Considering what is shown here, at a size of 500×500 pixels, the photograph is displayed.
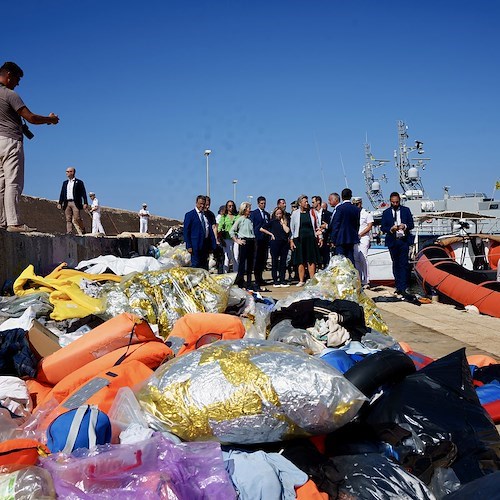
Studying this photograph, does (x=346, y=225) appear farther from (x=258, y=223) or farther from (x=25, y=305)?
(x=25, y=305)

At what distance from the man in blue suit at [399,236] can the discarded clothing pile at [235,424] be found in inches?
218

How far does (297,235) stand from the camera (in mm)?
9859

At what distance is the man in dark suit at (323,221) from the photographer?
10488mm

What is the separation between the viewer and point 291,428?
236 centimetres

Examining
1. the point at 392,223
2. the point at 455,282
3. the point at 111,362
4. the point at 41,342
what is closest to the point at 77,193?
the point at 392,223

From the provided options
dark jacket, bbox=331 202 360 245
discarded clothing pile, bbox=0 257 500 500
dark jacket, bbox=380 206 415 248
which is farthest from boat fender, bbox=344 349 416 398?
dark jacket, bbox=380 206 415 248

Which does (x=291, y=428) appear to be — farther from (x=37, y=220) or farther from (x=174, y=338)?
(x=37, y=220)

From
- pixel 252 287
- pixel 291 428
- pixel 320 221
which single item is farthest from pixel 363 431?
pixel 320 221

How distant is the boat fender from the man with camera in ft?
13.9

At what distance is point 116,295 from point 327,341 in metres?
1.87

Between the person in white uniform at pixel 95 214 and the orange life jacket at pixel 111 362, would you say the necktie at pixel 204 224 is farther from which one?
the person in white uniform at pixel 95 214

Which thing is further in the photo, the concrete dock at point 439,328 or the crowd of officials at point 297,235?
the crowd of officials at point 297,235

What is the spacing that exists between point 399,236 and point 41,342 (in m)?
6.53

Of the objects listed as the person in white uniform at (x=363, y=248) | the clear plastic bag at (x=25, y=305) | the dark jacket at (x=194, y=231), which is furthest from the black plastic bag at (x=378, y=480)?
the person in white uniform at (x=363, y=248)
